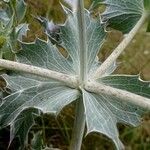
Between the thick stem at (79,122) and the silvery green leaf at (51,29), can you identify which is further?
the silvery green leaf at (51,29)

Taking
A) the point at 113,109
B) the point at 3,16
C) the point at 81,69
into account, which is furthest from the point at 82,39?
the point at 3,16

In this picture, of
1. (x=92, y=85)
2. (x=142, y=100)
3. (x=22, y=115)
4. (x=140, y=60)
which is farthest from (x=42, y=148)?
(x=140, y=60)

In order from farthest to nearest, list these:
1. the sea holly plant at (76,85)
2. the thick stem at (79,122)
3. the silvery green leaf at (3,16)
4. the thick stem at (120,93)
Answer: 1. the silvery green leaf at (3,16)
2. the thick stem at (79,122)
3. the sea holly plant at (76,85)
4. the thick stem at (120,93)

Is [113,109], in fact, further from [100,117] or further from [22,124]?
[22,124]

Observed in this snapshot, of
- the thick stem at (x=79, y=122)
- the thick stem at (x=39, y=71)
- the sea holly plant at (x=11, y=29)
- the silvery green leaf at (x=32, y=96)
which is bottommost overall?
the thick stem at (x=79, y=122)

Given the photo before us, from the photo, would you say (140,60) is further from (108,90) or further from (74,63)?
(108,90)

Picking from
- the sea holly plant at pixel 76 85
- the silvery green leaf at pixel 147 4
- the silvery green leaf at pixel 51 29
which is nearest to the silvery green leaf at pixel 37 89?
the sea holly plant at pixel 76 85

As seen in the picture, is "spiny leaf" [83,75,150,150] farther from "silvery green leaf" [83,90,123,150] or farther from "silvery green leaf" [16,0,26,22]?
"silvery green leaf" [16,0,26,22]

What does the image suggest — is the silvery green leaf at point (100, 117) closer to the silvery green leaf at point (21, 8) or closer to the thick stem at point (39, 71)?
the thick stem at point (39, 71)

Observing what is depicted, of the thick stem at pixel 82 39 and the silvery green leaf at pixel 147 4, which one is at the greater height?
the silvery green leaf at pixel 147 4
